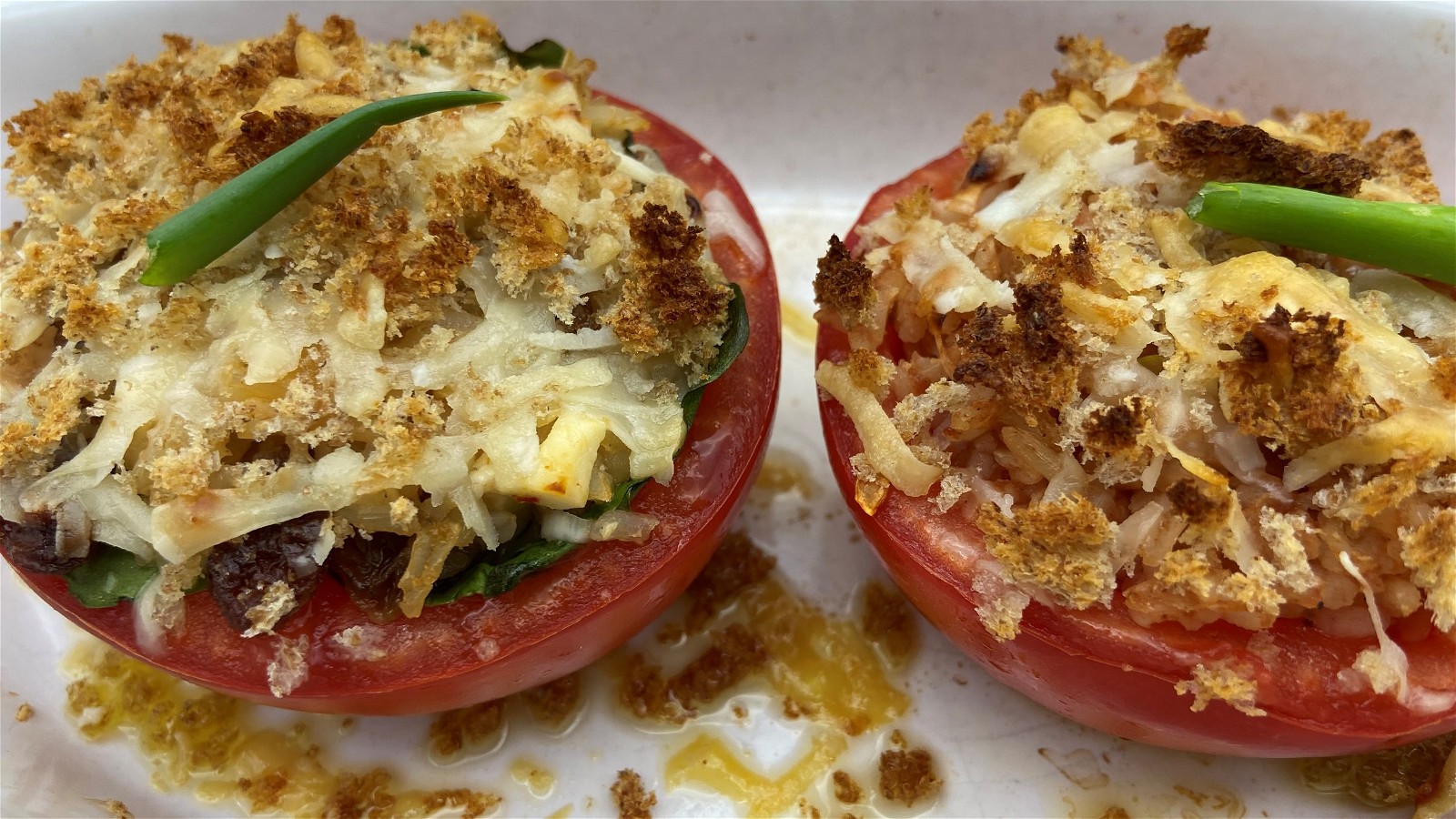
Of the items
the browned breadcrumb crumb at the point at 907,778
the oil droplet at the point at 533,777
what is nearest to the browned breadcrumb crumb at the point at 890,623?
the browned breadcrumb crumb at the point at 907,778

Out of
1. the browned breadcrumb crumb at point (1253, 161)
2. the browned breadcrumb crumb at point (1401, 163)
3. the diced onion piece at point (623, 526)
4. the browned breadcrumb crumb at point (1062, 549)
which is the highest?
the browned breadcrumb crumb at point (1253, 161)

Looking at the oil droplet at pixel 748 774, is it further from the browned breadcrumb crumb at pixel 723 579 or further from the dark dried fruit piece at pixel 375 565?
the dark dried fruit piece at pixel 375 565

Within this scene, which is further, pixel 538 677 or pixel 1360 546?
pixel 538 677

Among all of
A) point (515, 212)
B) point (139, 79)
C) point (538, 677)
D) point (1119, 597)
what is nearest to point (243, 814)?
point (538, 677)

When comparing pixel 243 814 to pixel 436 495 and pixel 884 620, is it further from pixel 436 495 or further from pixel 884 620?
pixel 884 620

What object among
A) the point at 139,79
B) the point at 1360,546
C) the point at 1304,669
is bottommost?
the point at 1304,669

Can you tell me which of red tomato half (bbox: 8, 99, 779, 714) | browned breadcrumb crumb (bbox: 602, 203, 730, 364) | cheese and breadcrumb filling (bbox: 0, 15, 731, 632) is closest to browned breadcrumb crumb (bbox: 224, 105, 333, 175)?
cheese and breadcrumb filling (bbox: 0, 15, 731, 632)

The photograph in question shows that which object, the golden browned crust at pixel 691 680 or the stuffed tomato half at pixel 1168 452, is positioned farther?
the golden browned crust at pixel 691 680
